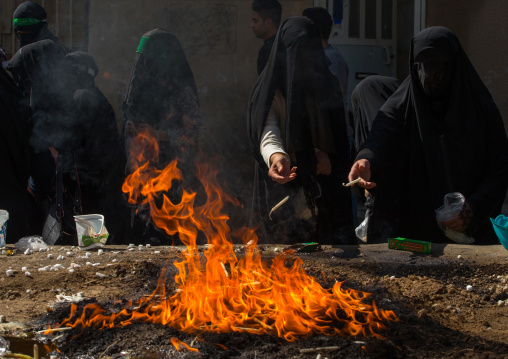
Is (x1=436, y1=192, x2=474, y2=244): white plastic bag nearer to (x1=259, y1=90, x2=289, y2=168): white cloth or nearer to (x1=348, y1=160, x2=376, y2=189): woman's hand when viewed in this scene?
(x1=348, y1=160, x2=376, y2=189): woman's hand

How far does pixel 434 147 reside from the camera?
4238 mm

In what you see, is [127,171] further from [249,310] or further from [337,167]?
[249,310]

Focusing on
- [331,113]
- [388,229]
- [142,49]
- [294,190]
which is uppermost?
[142,49]

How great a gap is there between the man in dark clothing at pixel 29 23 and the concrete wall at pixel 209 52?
1.01 metres

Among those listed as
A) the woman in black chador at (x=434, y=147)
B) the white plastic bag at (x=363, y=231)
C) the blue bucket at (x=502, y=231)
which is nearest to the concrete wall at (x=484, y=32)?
the woman in black chador at (x=434, y=147)

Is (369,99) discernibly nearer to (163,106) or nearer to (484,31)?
(163,106)

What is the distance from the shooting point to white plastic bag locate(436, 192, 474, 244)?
3.89 meters

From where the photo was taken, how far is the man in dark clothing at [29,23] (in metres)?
5.78

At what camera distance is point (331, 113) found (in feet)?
14.3

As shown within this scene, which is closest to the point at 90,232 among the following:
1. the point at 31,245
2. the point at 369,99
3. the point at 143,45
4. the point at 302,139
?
the point at 31,245

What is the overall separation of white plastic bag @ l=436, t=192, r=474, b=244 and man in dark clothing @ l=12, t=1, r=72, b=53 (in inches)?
167

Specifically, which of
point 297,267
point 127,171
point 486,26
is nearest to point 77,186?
point 127,171

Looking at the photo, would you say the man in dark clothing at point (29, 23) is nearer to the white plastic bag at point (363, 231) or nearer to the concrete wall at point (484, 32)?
the white plastic bag at point (363, 231)

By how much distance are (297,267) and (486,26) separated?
18.7ft
